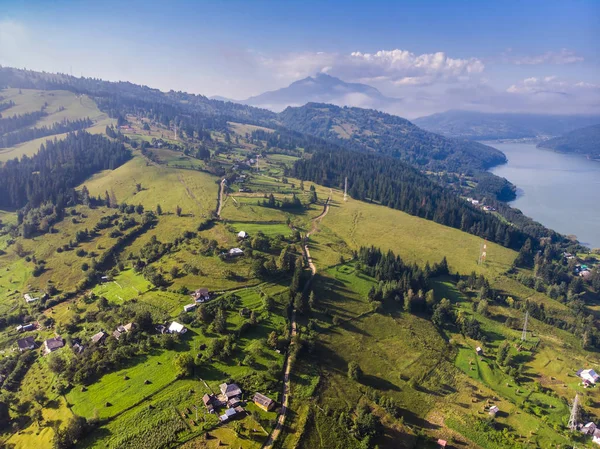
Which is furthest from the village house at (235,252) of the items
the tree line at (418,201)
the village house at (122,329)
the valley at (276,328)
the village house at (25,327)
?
the tree line at (418,201)

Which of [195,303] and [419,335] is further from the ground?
[195,303]

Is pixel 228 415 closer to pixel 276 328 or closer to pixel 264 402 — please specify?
pixel 264 402

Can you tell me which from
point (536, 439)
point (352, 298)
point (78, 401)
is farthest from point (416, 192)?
point (78, 401)

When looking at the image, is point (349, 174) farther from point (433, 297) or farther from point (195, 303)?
point (195, 303)

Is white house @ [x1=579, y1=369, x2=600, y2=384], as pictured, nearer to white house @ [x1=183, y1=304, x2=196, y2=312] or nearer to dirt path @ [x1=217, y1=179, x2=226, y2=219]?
white house @ [x1=183, y1=304, x2=196, y2=312]

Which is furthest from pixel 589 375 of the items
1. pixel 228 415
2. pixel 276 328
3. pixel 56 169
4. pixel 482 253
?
pixel 56 169

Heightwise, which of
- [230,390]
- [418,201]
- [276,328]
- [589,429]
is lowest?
[589,429]
